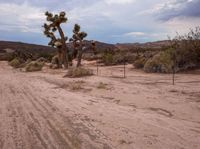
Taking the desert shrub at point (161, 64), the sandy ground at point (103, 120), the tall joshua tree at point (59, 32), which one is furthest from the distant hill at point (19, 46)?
the sandy ground at point (103, 120)

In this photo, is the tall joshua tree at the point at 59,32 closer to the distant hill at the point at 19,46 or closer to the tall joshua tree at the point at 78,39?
the tall joshua tree at the point at 78,39

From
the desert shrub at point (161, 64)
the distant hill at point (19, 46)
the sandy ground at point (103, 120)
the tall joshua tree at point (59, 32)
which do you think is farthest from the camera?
the distant hill at point (19, 46)

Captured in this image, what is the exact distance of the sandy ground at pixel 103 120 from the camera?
6297 millimetres

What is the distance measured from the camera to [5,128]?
7.54 meters

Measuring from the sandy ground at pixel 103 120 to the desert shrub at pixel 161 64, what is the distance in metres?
9.05

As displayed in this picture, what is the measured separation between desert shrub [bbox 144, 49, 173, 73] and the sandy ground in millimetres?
9052

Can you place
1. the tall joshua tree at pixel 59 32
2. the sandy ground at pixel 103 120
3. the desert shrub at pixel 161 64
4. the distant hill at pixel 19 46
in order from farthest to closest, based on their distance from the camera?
→ the distant hill at pixel 19 46 < the tall joshua tree at pixel 59 32 < the desert shrub at pixel 161 64 < the sandy ground at pixel 103 120

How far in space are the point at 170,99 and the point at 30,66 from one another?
76.5 feet

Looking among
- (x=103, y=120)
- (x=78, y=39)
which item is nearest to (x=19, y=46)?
(x=78, y=39)

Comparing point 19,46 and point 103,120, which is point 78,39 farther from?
point 19,46

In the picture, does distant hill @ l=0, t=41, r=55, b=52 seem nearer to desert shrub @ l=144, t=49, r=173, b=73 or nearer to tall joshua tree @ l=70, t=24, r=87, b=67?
tall joshua tree @ l=70, t=24, r=87, b=67

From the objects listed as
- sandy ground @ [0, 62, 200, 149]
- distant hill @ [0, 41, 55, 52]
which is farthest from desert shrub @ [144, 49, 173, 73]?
distant hill @ [0, 41, 55, 52]

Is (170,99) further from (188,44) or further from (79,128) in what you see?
(188,44)

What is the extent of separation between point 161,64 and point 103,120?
1547 centimetres
